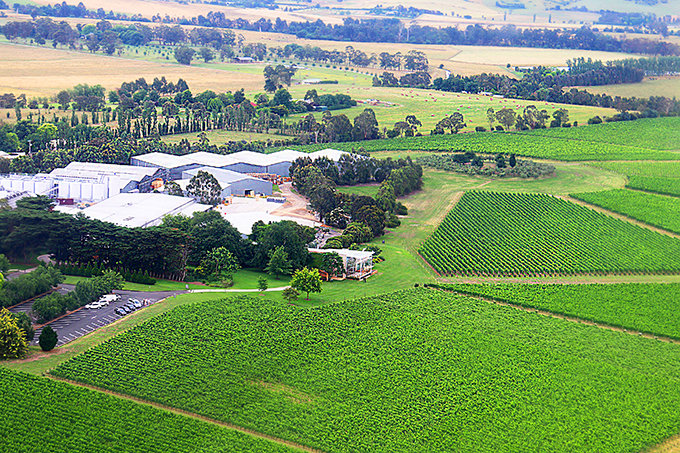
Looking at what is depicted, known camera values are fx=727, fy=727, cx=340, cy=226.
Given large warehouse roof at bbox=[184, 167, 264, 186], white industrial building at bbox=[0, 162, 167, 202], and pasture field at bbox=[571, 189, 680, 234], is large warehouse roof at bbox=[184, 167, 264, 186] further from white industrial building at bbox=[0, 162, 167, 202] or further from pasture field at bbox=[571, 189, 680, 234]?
pasture field at bbox=[571, 189, 680, 234]

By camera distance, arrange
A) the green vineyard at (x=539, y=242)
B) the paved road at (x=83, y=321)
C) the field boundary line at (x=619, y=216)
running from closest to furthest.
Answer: the paved road at (x=83, y=321) < the green vineyard at (x=539, y=242) < the field boundary line at (x=619, y=216)

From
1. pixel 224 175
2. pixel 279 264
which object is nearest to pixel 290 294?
pixel 279 264

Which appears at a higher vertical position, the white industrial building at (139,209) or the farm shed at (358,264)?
the white industrial building at (139,209)

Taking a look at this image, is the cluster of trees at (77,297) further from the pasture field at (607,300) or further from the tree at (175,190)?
the pasture field at (607,300)

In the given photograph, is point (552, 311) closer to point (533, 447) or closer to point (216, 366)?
point (533, 447)

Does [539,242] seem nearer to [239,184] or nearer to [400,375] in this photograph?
[400,375]

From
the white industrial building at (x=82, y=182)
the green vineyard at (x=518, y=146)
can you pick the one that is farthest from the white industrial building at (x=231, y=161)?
the green vineyard at (x=518, y=146)
